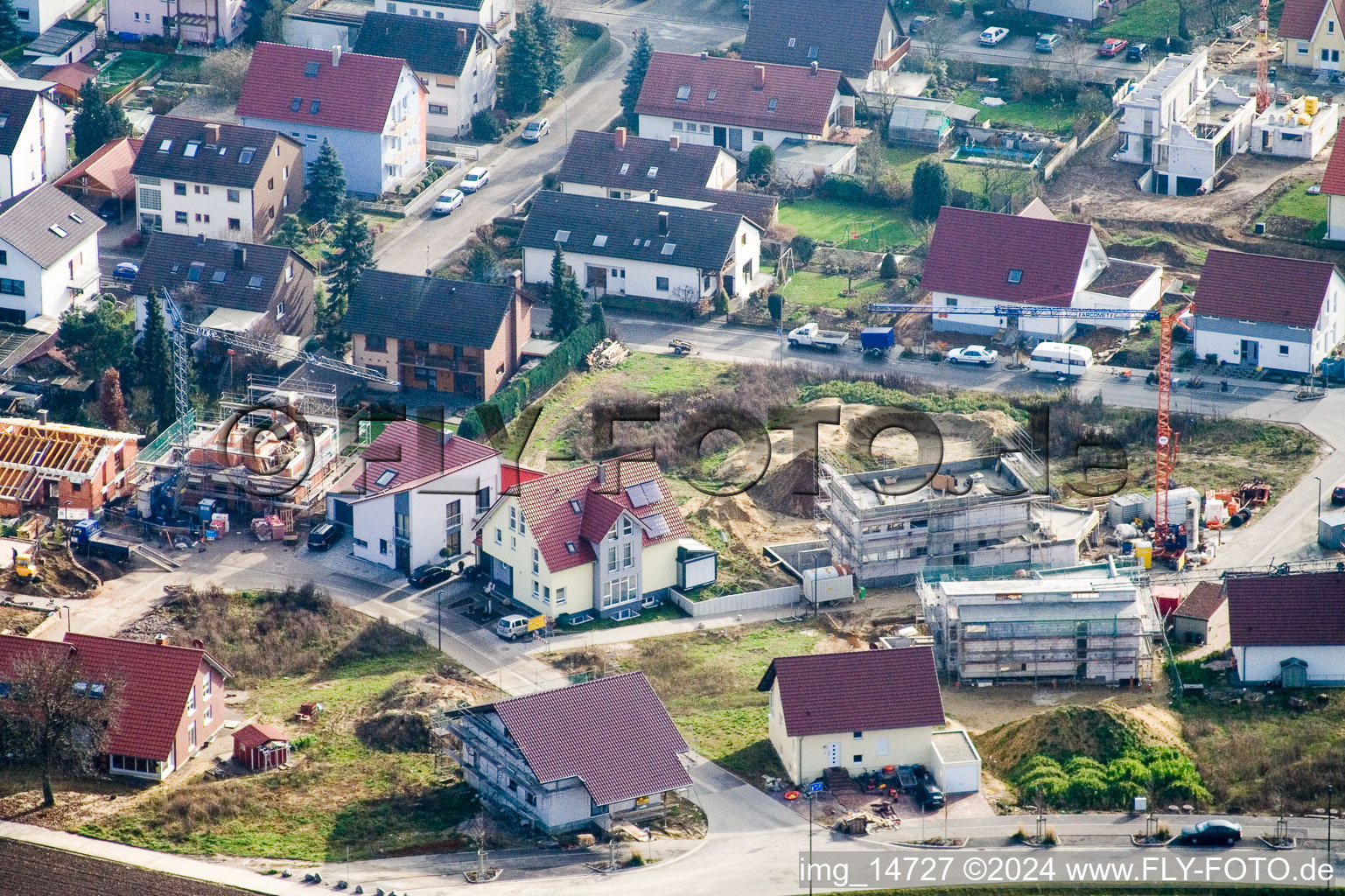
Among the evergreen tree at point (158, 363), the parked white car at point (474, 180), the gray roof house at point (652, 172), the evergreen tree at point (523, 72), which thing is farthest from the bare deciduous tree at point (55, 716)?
the evergreen tree at point (523, 72)

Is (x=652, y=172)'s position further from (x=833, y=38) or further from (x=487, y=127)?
(x=833, y=38)

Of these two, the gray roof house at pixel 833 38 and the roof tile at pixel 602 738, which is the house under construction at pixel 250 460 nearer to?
the roof tile at pixel 602 738

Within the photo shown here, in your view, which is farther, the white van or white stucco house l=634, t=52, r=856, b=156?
white stucco house l=634, t=52, r=856, b=156

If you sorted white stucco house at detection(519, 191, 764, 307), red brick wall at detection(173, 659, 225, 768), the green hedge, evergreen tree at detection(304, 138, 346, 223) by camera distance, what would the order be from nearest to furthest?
red brick wall at detection(173, 659, 225, 768), the green hedge, white stucco house at detection(519, 191, 764, 307), evergreen tree at detection(304, 138, 346, 223)

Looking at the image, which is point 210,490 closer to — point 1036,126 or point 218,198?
point 218,198

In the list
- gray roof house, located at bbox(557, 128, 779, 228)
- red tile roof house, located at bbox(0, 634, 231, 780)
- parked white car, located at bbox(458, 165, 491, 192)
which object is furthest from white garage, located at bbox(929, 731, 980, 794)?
parked white car, located at bbox(458, 165, 491, 192)

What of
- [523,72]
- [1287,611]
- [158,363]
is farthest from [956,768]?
[523,72]

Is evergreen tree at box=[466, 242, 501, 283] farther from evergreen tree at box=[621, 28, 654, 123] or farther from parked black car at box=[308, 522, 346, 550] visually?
parked black car at box=[308, 522, 346, 550]

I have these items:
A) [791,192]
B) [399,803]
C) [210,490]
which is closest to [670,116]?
[791,192]
